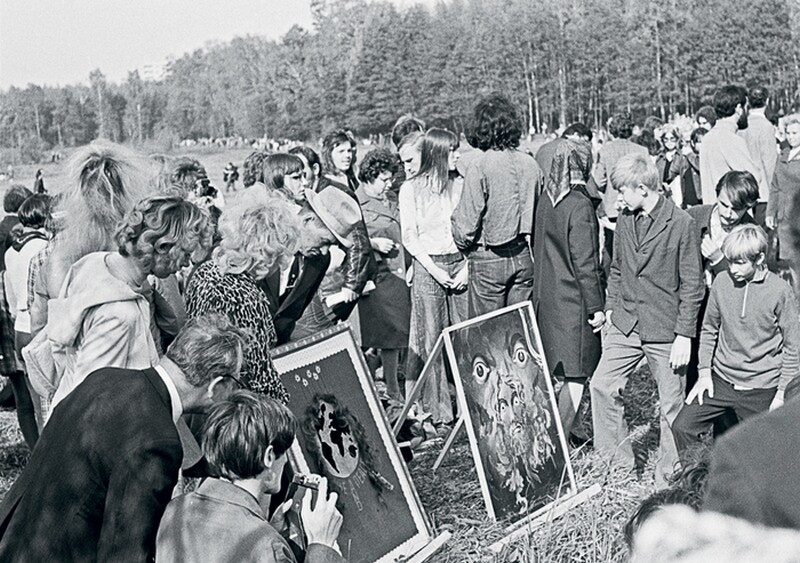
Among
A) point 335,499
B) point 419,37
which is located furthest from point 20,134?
point 335,499

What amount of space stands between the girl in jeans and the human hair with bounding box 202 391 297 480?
10.2 feet

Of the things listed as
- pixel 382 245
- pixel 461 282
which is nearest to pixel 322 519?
pixel 461 282

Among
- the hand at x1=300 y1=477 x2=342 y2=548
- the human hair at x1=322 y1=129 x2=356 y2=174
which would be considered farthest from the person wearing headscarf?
the hand at x1=300 y1=477 x2=342 y2=548

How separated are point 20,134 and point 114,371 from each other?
5779 cm

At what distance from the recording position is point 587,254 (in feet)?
17.8

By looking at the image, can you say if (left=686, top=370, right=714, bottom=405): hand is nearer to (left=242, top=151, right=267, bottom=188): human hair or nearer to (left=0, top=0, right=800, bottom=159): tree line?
(left=242, top=151, right=267, bottom=188): human hair

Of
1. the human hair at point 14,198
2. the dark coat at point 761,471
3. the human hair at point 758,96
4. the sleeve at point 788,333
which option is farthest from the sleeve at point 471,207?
the dark coat at point 761,471

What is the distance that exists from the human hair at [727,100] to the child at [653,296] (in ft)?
11.1

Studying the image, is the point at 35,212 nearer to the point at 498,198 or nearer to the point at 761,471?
the point at 498,198

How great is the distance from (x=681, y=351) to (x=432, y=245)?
1.72m

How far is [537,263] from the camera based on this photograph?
5.61m

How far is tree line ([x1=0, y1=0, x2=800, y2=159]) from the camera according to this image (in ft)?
201

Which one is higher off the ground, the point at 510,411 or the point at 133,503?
the point at 133,503

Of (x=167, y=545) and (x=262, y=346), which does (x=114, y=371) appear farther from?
(x=262, y=346)
